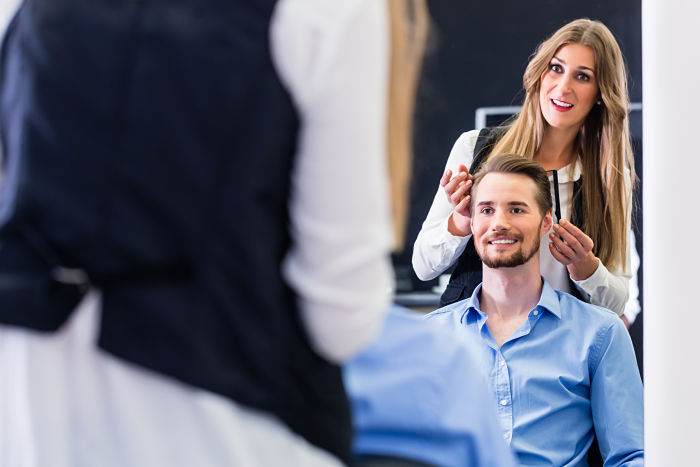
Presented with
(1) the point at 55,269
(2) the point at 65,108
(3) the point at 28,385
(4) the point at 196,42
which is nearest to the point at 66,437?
(3) the point at 28,385

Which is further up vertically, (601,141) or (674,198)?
(601,141)

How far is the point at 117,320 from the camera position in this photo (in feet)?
3.08

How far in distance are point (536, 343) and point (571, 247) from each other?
387 millimetres

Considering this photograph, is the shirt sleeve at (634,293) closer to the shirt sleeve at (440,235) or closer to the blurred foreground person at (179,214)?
the shirt sleeve at (440,235)

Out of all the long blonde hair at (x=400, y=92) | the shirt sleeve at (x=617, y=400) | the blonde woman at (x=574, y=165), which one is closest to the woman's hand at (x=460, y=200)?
the blonde woman at (x=574, y=165)

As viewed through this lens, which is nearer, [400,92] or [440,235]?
[400,92]

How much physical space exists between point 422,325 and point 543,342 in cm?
109

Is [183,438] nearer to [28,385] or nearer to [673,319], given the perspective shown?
[28,385]

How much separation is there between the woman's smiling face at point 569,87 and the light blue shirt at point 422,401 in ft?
4.67

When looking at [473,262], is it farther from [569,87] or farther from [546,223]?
[569,87]

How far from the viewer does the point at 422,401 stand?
1.44 meters

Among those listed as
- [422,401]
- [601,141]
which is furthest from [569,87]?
[422,401]

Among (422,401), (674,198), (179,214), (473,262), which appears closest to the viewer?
(179,214)

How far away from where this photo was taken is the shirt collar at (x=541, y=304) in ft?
8.32
